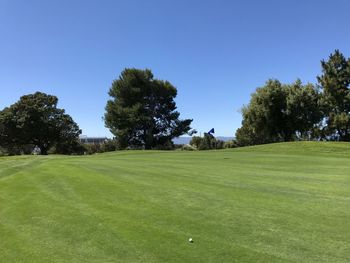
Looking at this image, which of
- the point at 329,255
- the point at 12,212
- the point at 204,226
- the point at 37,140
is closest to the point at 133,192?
the point at 12,212

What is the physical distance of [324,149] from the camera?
27.9 meters

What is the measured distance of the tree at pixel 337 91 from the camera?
2143 inches

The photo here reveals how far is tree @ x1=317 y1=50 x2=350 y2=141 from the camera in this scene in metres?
54.4

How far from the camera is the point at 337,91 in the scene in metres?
54.6


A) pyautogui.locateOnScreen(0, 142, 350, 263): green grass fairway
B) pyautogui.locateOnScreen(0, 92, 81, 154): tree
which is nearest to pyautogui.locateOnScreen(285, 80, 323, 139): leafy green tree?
pyautogui.locateOnScreen(0, 92, 81, 154): tree

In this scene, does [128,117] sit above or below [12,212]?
above

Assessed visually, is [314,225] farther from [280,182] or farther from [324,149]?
[324,149]

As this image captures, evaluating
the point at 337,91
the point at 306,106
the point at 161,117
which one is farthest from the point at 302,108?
the point at 161,117

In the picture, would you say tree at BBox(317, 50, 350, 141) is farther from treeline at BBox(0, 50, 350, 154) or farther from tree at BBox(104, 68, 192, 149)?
tree at BBox(104, 68, 192, 149)

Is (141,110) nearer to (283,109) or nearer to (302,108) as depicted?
(283,109)

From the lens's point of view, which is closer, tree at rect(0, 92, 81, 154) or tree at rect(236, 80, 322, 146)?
tree at rect(236, 80, 322, 146)

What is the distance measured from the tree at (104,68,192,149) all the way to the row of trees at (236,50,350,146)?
1242cm

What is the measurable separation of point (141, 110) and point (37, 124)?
14.0 m

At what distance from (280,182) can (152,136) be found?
178 feet
